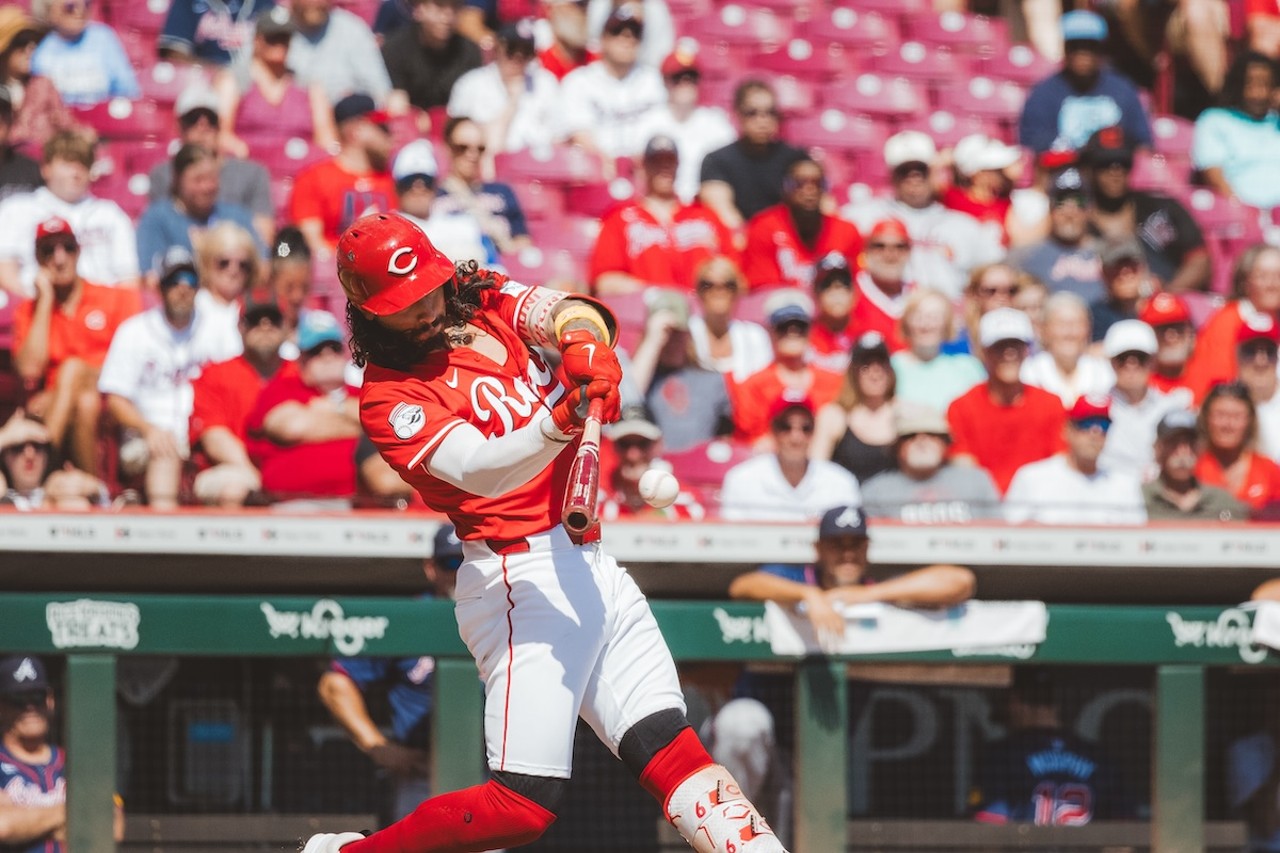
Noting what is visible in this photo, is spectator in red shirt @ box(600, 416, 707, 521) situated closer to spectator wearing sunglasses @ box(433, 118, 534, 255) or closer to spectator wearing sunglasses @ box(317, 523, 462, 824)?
spectator wearing sunglasses @ box(317, 523, 462, 824)

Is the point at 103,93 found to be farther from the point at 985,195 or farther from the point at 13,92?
the point at 985,195

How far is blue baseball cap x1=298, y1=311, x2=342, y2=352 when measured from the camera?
21.1ft

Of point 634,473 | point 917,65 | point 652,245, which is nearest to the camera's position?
point 634,473

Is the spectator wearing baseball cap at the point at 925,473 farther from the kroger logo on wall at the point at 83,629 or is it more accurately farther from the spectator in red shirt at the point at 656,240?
the kroger logo on wall at the point at 83,629

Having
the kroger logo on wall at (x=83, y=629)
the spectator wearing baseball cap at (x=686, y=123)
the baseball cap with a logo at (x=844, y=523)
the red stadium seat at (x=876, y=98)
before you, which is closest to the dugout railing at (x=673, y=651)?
the kroger logo on wall at (x=83, y=629)

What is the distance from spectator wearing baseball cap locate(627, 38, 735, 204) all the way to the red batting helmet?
474cm

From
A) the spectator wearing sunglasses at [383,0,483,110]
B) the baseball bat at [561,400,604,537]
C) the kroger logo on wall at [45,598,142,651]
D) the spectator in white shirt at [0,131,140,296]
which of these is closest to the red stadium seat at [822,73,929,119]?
the spectator wearing sunglasses at [383,0,483,110]

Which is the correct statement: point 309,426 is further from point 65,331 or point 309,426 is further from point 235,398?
point 65,331

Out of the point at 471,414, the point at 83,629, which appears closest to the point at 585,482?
the point at 471,414

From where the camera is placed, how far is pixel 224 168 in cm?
792

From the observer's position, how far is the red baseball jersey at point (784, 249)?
8008 millimetres

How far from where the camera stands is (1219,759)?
221 inches

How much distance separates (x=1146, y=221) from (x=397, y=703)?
4.73m

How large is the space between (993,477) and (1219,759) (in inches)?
57.0
